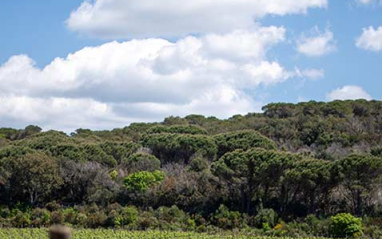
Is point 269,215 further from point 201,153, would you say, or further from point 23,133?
point 23,133

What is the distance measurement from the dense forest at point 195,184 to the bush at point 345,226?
0.70m

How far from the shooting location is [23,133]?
3223 inches

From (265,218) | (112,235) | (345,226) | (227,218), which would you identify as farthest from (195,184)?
(345,226)

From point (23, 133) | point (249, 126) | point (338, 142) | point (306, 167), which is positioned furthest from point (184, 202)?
point (23, 133)

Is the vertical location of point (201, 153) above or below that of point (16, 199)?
above

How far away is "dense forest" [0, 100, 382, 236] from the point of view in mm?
35031

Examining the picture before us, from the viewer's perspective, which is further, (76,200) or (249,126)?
(249,126)

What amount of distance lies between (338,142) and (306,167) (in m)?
16.8

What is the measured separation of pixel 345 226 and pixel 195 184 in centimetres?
1262

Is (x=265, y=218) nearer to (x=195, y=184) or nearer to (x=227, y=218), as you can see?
(x=227, y=218)

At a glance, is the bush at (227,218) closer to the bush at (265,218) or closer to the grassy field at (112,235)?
the bush at (265,218)

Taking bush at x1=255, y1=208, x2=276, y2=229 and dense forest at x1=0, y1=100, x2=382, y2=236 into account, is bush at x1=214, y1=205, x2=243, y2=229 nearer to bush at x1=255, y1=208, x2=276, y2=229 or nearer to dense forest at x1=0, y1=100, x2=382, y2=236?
dense forest at x1=0, y1=100, x2=382, y2=236

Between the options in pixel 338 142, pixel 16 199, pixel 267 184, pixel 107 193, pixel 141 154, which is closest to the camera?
pixel 267 184

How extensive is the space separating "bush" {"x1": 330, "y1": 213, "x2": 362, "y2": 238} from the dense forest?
70 cm
